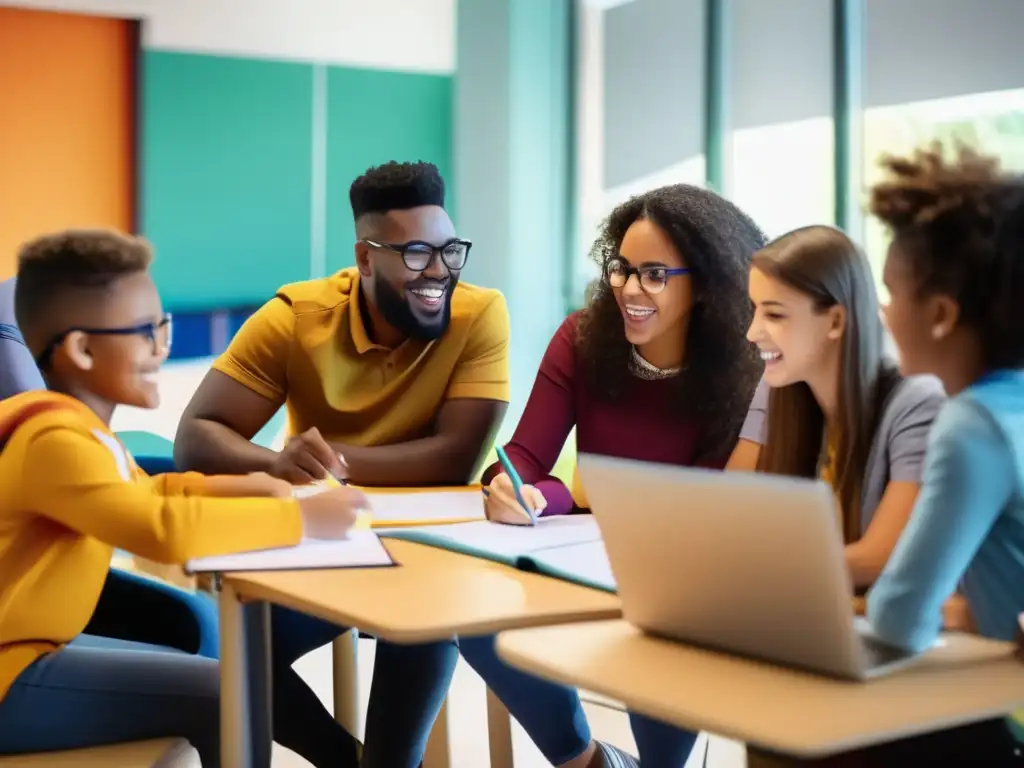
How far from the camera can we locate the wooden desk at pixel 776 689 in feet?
3.28

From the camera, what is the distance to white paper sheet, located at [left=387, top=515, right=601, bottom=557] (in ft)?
5.89

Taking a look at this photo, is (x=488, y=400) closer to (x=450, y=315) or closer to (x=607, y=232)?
(x=450, y=315)

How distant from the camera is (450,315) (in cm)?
267

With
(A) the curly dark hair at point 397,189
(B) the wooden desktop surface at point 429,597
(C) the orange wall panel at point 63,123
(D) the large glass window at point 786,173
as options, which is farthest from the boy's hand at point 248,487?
(C) the orange wall panel at point 63,123

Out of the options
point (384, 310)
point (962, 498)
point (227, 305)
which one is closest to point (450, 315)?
point (384, 310)

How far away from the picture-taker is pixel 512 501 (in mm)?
2012

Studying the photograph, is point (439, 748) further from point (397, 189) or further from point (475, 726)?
point (397, 189)

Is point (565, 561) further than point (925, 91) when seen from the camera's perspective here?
No

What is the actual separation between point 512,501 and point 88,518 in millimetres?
666

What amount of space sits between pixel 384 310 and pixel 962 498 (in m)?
1.66

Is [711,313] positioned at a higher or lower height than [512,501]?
higher

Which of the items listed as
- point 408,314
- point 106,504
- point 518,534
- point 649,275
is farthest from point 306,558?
point 408,314

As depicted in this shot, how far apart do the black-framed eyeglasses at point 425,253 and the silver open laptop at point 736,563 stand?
4.61 ft

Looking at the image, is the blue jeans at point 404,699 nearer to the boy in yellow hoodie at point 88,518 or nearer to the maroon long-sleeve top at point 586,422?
the boy in yellow hoodie at point 88,518
